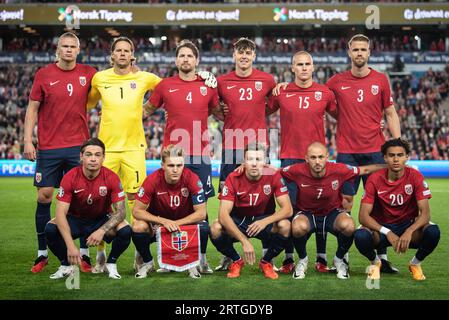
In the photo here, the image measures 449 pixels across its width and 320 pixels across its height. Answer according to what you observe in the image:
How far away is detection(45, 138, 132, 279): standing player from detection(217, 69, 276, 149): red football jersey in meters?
1.45

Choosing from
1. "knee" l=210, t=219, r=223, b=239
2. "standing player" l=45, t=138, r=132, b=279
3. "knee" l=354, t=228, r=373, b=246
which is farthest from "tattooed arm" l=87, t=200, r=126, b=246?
"knee" l=354, t=228, r=373, b=246

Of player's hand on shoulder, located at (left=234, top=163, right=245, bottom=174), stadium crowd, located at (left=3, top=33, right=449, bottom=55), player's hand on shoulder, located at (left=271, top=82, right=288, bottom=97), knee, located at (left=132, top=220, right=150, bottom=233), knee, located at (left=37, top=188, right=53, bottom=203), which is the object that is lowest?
knee, located at (left=132, top=220, right=150, bottom=233)

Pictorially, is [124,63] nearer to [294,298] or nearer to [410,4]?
[294,298]

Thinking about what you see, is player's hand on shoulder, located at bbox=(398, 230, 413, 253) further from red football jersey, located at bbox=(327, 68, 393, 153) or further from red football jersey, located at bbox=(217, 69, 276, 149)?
red football jersey, located at bbox=(217, 69, 276, 149)

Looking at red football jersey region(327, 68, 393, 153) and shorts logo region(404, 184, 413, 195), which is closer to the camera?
shorts logo region(404, 184, 413, 195)

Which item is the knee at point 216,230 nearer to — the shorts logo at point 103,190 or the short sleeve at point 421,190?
the shorts logo at point 103,190

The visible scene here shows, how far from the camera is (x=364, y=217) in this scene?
6.27 meters

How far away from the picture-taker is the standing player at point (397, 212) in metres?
6.13

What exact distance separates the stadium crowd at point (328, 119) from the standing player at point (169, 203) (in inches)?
560

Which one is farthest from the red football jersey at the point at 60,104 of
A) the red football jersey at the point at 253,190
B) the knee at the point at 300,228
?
the knee at the point at 300,228

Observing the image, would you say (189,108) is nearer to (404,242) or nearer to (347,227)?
(347,227)

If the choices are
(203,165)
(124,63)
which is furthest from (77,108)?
(203,165)

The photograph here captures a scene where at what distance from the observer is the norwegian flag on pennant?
6.10 meters

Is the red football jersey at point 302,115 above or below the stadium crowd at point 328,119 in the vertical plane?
below
